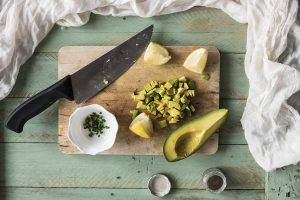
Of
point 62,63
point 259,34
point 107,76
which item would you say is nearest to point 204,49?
point 259,34

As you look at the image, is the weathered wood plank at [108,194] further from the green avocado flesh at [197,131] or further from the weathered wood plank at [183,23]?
the weathered wood plank at [183,23]

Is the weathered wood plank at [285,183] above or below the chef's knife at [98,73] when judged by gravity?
below

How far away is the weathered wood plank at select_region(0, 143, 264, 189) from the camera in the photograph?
1393mm

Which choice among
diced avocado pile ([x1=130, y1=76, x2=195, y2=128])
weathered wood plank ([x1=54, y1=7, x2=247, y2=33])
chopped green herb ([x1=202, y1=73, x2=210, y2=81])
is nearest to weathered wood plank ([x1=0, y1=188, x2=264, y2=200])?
diced avocado pile ([x1=130, y1=76, x2=195, y2=128])

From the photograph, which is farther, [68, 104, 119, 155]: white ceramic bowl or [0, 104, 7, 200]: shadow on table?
[0, 104, 7, 200]: shadow on table

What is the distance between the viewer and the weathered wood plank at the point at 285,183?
1.38 m

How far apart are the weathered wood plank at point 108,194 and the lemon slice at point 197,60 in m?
0.37

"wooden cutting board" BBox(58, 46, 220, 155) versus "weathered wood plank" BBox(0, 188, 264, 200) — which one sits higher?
"wooden cutting board" BBox(58, 46, 220, 155)

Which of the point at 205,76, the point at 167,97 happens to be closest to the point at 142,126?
the point at 167,97

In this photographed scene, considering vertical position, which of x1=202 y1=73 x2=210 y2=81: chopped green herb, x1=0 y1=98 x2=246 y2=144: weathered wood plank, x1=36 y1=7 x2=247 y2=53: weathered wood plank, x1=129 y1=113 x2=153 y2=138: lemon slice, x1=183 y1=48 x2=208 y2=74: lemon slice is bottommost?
x1=0 y1=98 x2=246 y2=144: weathered wood plank

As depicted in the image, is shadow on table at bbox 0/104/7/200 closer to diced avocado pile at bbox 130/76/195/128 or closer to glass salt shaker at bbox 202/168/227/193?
diced avocado pile at bbox 130/76/195/128

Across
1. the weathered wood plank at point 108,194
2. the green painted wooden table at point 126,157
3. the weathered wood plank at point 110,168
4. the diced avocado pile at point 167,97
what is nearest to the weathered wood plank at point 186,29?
the green painted wooden table at point 126,157

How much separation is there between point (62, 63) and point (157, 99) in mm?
304

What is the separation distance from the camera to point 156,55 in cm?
133
